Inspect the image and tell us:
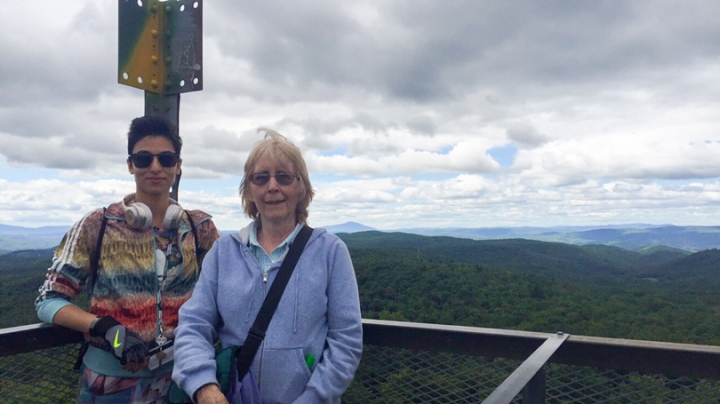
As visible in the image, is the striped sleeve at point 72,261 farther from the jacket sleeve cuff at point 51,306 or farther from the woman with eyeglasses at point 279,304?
the woman with eyeglasses at point 279,304

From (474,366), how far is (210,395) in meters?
1.26

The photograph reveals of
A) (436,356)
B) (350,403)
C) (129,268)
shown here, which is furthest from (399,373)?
(129,268)

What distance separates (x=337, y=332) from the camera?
197 cm

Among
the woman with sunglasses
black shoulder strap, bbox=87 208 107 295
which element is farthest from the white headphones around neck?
black shoulder strap, bbox=87 208 107 295

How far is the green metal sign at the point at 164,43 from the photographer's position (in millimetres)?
2697

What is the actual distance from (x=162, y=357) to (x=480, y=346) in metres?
1.39

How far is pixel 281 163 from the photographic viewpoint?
6.82ft

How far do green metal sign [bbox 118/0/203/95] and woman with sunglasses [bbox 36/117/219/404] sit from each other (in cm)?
45

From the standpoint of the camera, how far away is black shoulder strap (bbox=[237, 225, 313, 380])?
6.19 ft

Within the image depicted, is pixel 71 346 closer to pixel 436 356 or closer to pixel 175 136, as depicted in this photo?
pixel 175 136

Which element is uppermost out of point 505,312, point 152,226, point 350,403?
point 152,226

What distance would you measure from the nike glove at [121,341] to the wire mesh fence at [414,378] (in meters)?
0.65

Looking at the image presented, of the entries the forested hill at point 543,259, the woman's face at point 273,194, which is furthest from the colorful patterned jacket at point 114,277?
the forested hill at point 543,259

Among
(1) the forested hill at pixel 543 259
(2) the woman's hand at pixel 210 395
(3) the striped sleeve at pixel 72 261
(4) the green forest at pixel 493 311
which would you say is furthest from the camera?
(1) the forested hill at pixel 543 259
